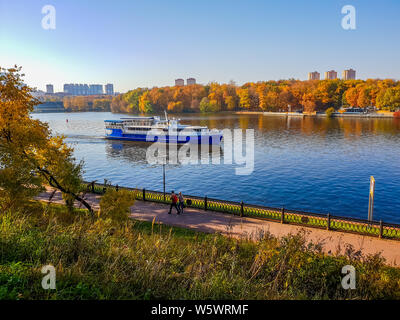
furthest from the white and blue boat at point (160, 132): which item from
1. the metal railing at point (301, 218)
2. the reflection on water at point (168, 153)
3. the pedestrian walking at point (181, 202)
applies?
the pedestrian walking at point (181, 202)

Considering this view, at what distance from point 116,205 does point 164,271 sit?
861 centimetres

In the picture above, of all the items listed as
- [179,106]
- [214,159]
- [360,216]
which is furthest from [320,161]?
[179,106]

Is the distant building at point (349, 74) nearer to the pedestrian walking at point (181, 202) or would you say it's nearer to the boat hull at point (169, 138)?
the boat hull at point (169, 138)

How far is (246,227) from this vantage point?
662 inches

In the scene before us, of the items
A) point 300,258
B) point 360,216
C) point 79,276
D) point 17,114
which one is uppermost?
point 17,114

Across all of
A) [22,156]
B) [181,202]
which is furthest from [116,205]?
[22,156]

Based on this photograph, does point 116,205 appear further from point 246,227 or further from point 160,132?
point 160,132

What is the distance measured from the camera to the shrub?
48.8 ft

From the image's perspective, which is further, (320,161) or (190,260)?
(320,161)

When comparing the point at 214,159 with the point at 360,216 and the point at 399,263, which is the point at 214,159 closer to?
the point at 360,216

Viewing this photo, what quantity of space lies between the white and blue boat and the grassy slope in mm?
50673

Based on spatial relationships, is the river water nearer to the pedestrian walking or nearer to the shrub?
the pedestrian walking

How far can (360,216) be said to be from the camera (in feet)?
74.9
